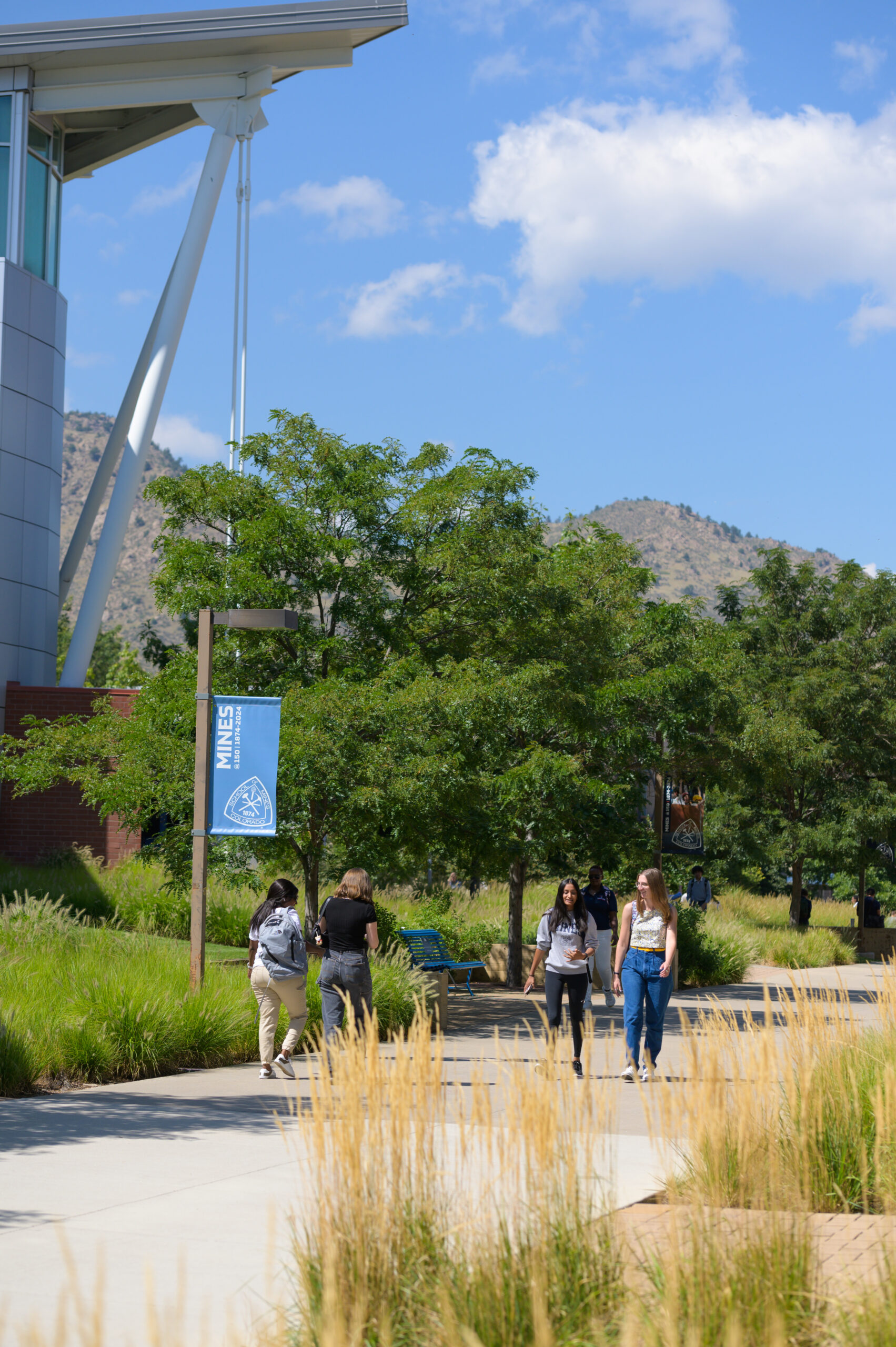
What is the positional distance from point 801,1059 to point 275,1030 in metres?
6.26

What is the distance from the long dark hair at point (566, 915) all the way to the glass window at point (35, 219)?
21.2 m

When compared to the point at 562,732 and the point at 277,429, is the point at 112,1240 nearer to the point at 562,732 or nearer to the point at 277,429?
the point at 277,429

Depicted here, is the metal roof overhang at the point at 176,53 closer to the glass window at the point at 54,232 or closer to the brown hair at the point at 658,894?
the glass window at the point at 54,232

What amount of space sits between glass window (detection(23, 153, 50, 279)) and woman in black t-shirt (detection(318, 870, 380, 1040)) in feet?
69.3

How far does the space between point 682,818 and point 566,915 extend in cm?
1354

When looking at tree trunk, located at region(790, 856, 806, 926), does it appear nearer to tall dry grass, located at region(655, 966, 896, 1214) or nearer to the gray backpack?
the gray backpack

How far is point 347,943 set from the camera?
1062 centimetres

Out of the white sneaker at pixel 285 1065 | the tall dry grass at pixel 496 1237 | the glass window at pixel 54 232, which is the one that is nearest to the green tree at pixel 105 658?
the glass window at pixel 54 232

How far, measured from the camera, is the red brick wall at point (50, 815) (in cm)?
2661

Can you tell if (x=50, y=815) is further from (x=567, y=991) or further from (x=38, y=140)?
(x=567, y=991)

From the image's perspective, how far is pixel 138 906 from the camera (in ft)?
69.6

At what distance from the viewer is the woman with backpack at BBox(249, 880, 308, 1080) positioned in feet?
35.9

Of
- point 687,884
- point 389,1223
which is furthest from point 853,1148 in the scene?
point 687,884

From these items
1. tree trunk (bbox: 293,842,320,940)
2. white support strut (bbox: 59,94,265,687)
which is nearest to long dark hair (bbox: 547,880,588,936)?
tree trunk (bbox: 293,842,320,940)
